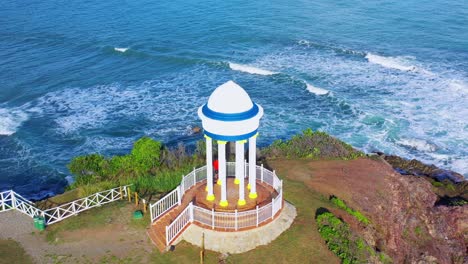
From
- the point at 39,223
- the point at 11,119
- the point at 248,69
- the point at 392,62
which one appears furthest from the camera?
the point at 392,62

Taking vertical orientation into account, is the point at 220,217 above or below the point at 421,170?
above

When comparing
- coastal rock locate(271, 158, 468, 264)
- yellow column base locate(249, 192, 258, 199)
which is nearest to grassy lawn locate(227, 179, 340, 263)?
yellow column base locate(249, 192, 258, 199)

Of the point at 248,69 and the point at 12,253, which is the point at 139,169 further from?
the point at 248,69

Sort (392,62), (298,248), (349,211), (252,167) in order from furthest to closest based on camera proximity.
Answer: (392,62)
(349,211)
(252,167)
(298,248)

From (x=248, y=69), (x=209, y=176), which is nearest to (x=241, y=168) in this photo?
(x=209, y=176)

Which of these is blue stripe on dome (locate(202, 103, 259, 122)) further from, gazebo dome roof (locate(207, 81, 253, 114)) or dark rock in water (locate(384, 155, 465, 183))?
dark rock in water (locate(384, 155, 465, 183))
